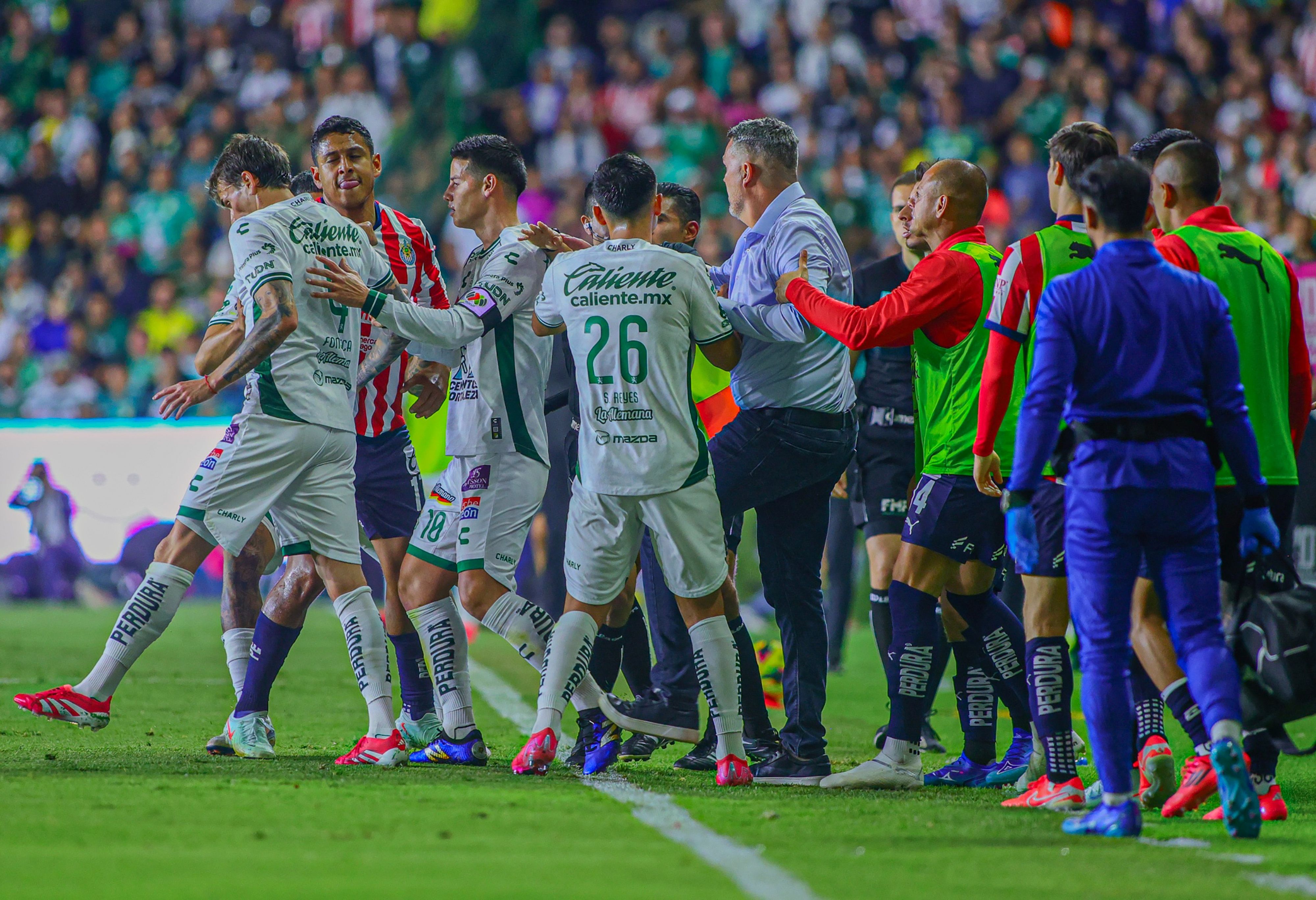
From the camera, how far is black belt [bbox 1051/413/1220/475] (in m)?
4.29

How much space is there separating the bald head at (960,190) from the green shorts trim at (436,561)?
232cm

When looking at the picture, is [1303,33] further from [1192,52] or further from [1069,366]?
[1069,366]

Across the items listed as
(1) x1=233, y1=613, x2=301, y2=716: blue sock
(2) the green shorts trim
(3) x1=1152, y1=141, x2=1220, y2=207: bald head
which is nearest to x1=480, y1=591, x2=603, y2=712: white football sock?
(2) the green shorts trim

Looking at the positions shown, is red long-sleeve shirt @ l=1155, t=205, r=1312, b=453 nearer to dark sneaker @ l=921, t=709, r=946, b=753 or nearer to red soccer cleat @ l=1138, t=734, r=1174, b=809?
red soccer cleat @ l=1138, t=734, r=1174, b=809

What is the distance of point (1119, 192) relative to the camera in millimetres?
4395

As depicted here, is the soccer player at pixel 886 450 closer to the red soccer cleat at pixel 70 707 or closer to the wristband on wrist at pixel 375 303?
the wristband on wrist at pixel 375 303

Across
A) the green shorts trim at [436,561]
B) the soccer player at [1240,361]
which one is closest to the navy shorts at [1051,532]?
the soccer player at [1240,361]

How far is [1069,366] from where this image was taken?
428cm

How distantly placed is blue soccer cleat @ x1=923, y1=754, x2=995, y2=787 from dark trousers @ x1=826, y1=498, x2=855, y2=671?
381 cm

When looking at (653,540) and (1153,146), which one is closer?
(653,540)

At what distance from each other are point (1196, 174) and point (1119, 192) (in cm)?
96

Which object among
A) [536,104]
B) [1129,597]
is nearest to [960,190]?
[1129,597]

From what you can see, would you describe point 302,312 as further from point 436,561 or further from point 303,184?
point 303,184

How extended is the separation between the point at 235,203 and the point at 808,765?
3.27 meters
